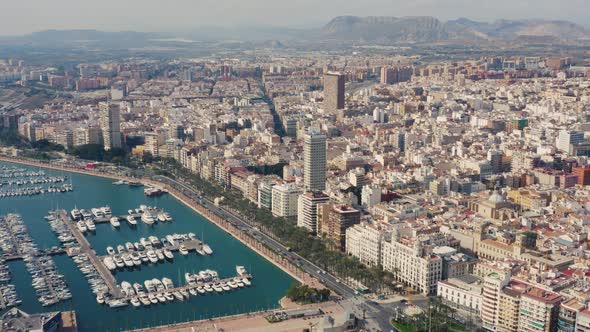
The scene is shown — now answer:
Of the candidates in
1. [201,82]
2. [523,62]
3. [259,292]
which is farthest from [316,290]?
[523,62]

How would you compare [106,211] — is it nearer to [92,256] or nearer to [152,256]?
[92,256]

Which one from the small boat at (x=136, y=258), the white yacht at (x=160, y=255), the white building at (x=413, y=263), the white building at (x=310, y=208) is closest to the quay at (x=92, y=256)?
the small boat at (x=136, y=258)

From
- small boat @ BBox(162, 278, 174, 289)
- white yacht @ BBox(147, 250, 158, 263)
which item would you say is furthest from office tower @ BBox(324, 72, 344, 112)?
small boat @ BBox(162, 278, 174, 289)

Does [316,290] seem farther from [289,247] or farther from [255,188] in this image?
[255,188]

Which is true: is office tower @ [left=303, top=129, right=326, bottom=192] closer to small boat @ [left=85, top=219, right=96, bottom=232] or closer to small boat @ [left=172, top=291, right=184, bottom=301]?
small boat @ [left=85, top=219, right=96, bottom=232]

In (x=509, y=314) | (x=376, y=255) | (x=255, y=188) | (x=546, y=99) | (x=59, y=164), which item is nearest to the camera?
(x=509, y=314)

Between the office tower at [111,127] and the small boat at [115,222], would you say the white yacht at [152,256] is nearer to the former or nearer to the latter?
the small boat at [115,222]
